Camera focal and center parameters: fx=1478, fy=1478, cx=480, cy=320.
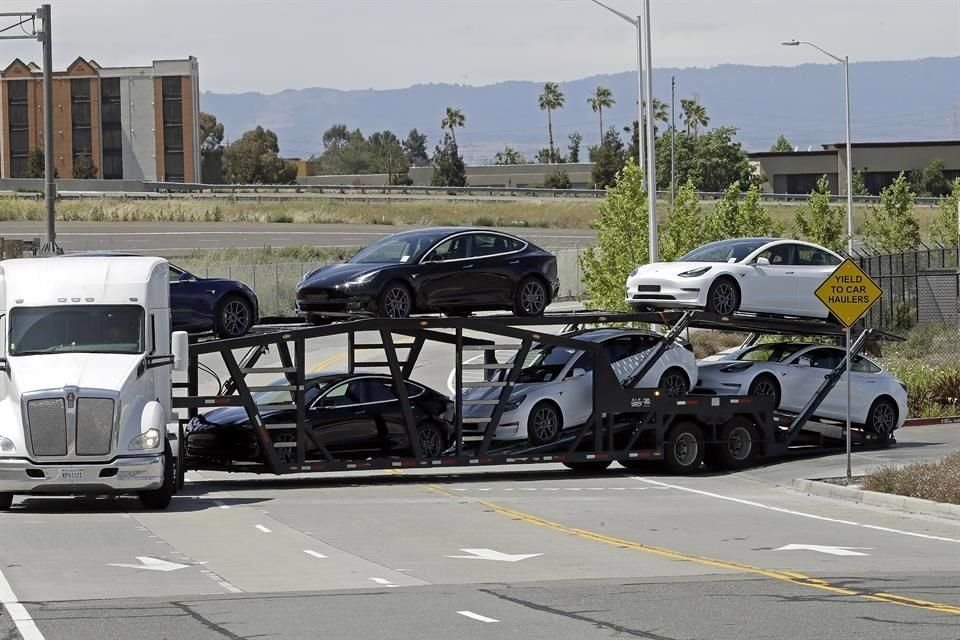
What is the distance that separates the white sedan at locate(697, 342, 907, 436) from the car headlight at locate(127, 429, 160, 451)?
36.6 ft

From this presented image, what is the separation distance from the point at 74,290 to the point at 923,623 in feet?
42.3

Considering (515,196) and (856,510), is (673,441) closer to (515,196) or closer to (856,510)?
(856,510)

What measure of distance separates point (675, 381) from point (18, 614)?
16.3m

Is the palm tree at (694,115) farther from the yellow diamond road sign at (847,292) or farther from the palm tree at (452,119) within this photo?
the yellow diamond road sign at (847,292)

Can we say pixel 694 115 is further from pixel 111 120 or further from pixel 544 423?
pixel 544 423

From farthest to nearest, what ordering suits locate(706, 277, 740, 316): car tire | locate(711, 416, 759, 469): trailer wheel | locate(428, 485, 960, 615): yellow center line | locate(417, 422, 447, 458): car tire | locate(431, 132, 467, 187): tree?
locate(431, 132, 467, 187): tree < locate(711, 416, 759, 469): trailer wheel < locate(706, 277, 740, 316): car tire < locate(417, 422, 447, 458): car tire < locate(428, 485, 960, 615): yellow center line

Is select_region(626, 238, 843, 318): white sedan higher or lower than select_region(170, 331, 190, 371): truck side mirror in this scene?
higher

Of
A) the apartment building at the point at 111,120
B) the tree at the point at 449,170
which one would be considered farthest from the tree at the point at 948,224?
the apartment building at the point at 111,120

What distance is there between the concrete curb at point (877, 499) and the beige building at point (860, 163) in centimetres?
8970

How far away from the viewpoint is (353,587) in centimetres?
1323

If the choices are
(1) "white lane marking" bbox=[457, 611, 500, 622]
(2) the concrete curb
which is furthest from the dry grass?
(1) "white lane marking" bbox=[457, 611, 500, 622]

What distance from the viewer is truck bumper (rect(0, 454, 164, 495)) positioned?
18.8 meters

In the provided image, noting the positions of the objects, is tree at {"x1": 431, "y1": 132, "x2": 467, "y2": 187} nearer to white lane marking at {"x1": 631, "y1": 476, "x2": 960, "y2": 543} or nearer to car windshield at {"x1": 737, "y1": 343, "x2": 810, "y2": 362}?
car windshield at {"x1": 737, "y1": 343, "x2": 810, "y2": 362}

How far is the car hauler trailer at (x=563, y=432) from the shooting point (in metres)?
22.6
